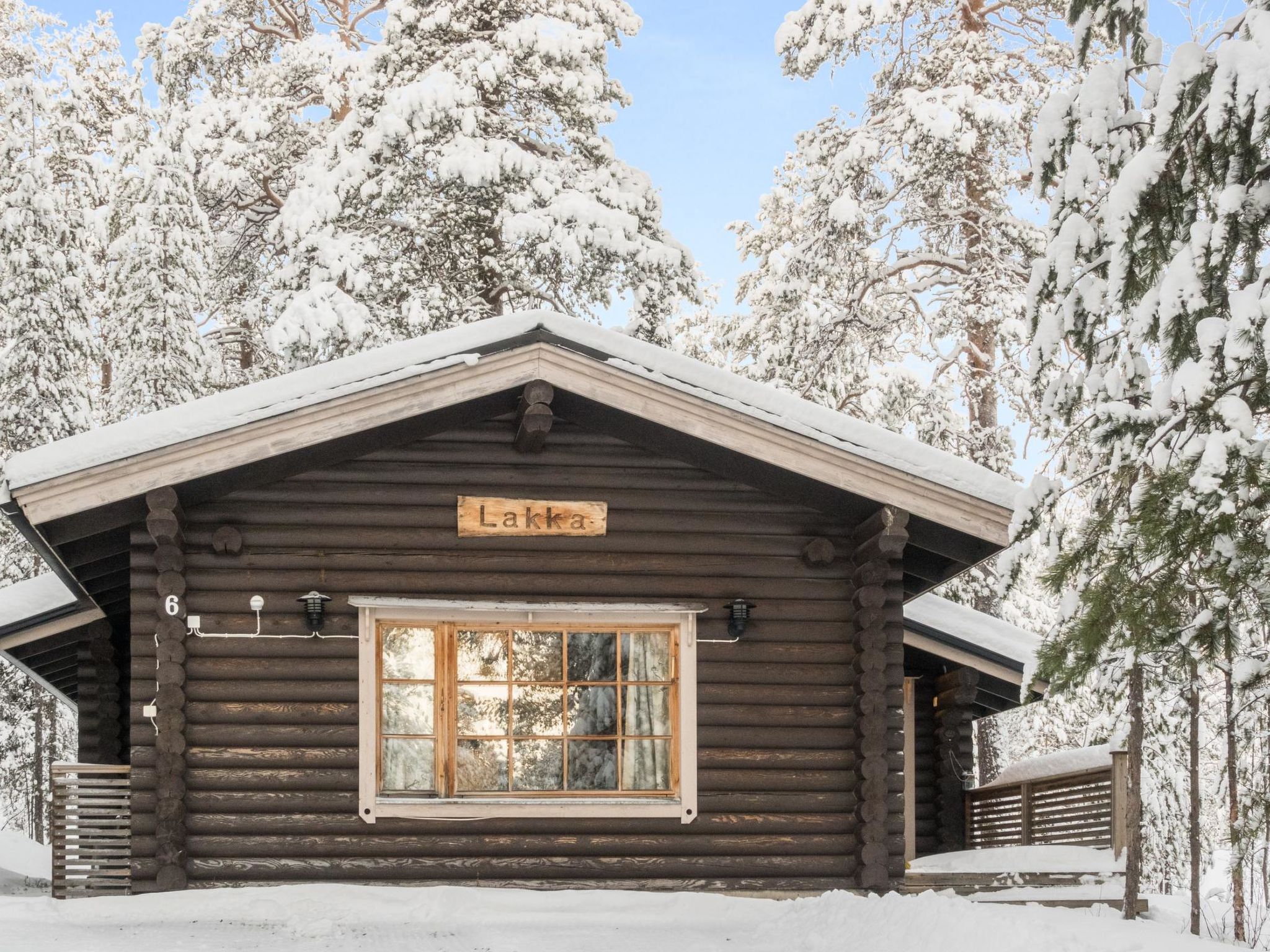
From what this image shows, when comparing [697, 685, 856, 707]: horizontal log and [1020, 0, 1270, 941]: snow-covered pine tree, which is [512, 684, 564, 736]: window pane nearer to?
[697, 685, 856, 707]: horizontal log

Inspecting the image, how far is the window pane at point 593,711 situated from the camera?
9.51m

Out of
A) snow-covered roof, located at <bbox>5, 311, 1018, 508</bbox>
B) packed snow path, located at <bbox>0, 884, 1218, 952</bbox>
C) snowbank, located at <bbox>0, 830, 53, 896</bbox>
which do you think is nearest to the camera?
packed snow path, located at <bbox>0, 884, 1218, 952</bbox>

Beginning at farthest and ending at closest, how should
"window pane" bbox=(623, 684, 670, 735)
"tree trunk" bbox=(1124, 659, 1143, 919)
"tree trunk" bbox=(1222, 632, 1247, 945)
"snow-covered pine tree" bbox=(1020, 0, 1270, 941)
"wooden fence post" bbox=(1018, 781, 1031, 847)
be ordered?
1. "wooden fence post" bbox=(1018, 781, 1031, 847)
2. "window pane" bbox=(623, 684, 670, 735)
3. "tree trunk" bbox=(1124, 659, 1143, 919)
4. "tree trunk" bbox=(1222, 632, 1247, 945)
5. "snow-covered pine tree" bbox=(1020, 0, 1270, 941)

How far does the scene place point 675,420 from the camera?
9.10 m

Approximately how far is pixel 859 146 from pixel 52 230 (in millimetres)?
13301

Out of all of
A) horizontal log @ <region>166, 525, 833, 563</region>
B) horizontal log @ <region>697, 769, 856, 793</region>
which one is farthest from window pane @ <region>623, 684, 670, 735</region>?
horizontal log @ <region>166, 525, 833, 563</region>

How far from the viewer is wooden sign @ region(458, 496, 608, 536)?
30.9 feet

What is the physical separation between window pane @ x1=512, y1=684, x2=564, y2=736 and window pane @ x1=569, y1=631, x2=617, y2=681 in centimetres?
23

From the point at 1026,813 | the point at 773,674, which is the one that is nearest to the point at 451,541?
the point at 773,674

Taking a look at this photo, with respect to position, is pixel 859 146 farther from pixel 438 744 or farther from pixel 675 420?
pixel 438 744

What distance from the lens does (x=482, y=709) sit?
9.41 metres

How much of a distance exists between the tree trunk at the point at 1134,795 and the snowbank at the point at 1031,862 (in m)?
1.48

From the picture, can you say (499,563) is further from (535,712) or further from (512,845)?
(512,845)

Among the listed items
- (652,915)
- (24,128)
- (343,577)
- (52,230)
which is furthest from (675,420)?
(24,128)
